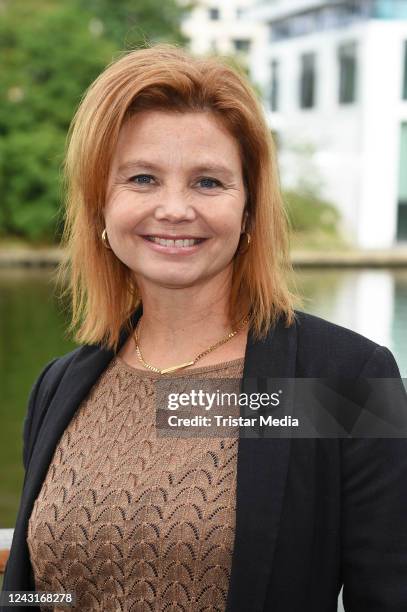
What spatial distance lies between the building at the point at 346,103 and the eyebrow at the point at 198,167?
13.9m

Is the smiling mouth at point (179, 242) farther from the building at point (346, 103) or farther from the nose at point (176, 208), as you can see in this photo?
the building at point (346, 103)

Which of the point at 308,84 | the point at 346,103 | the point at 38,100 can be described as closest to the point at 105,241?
the point at 38,100

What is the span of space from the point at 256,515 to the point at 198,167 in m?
0.34

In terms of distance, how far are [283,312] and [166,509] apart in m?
0.24

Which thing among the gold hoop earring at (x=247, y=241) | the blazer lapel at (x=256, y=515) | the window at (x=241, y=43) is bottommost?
the blazer lapel at (x=256, y=515)

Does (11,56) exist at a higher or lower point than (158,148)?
higher

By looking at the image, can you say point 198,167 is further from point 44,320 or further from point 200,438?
point 44,320

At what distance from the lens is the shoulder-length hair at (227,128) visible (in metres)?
0.94

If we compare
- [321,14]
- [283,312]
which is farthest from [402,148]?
[283,312]

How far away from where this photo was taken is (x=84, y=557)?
0.95m

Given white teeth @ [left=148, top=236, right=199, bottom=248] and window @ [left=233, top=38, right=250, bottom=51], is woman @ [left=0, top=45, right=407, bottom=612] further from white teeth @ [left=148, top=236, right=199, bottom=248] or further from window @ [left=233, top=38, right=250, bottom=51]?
window @ [left=233, top=38, right=250, bottom=51]

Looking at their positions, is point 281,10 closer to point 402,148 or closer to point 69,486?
point 402,148

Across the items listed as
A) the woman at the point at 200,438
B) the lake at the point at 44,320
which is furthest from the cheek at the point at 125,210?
the lake at the point at 44,320

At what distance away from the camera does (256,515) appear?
871mm
